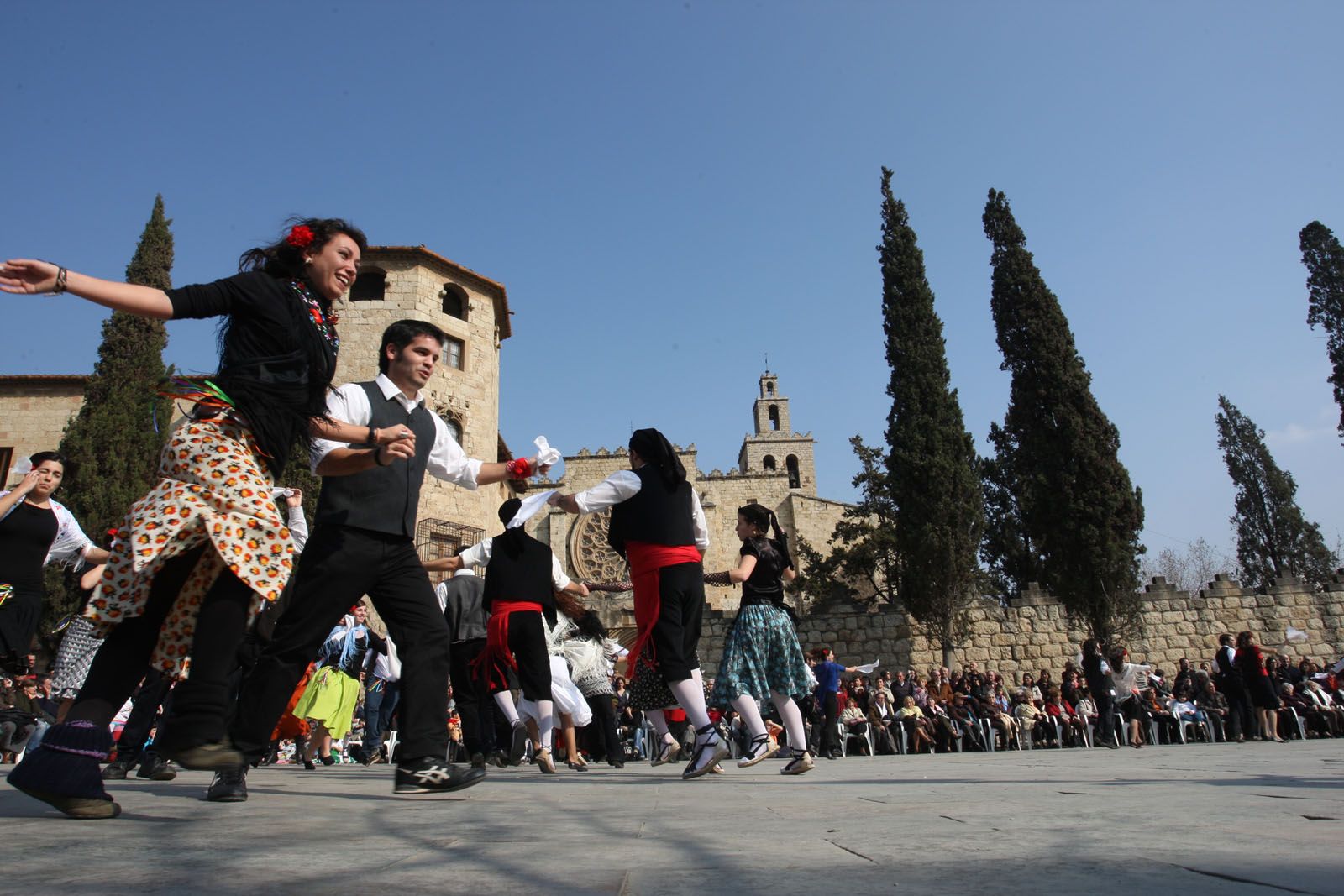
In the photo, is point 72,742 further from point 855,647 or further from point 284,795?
point 855,647

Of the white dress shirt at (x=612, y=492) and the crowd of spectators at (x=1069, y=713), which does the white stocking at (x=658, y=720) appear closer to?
the white dress shirt at (x=612, y=492)

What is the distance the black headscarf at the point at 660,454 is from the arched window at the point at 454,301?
77.1 ft

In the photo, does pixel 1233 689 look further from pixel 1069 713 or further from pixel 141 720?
pixel 141 720

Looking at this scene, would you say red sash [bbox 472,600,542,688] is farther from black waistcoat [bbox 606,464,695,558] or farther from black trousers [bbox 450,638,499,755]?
black waistcoat [bbox 606,464,695,558]

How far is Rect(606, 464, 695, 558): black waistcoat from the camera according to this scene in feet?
16.5

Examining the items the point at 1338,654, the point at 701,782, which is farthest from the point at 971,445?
the point at 701,782

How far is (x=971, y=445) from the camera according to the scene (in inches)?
934

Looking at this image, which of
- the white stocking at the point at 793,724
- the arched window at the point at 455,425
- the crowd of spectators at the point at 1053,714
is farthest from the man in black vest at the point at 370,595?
the arched window at the point at 455,425

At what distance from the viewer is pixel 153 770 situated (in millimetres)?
5152

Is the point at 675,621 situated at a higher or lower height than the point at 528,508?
lower

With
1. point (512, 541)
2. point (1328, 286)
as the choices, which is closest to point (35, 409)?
point (512, 541)

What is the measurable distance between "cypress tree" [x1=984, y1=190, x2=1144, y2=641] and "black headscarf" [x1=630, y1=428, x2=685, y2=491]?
20251 mm

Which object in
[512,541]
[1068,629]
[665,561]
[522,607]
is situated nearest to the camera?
[665,561]

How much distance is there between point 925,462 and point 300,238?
2174 cm
